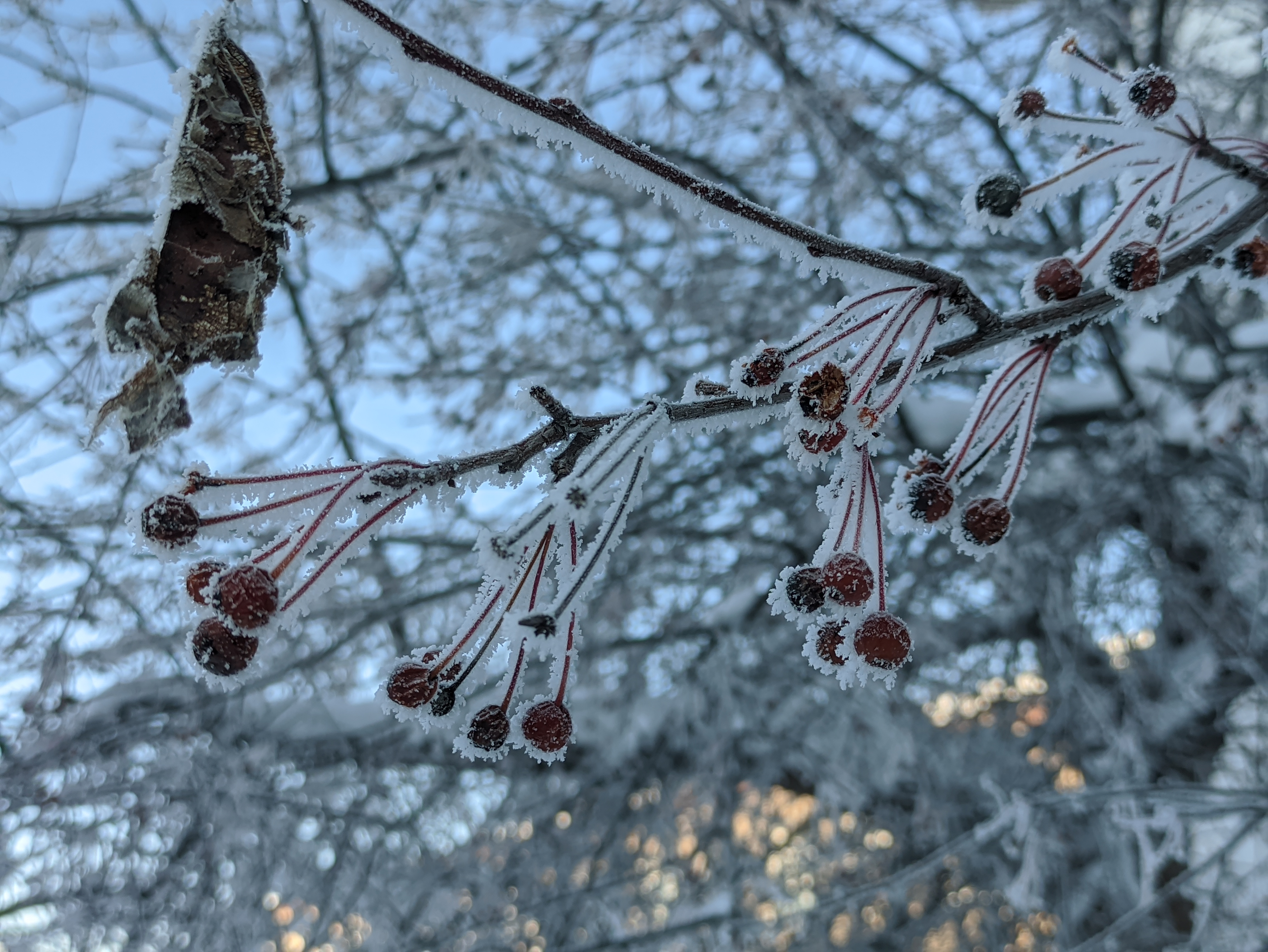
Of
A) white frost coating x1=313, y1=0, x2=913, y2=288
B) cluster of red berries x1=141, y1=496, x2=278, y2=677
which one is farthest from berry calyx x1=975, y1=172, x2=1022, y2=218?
cluster of red berries x1=141, y1=496, x2=278, y2=677

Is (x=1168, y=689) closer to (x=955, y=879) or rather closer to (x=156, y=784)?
(x=955, y=879)

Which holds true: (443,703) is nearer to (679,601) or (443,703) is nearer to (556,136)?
(556,136)

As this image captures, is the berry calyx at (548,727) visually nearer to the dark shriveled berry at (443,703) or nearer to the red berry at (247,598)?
the dark shriveled berry at (443,703)

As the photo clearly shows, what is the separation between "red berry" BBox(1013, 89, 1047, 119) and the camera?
106 centimetres

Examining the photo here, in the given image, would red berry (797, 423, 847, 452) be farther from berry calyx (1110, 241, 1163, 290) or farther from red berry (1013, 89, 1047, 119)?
red berry (1013, 89, 1047, 119)

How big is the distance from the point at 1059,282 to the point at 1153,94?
9.9 inches

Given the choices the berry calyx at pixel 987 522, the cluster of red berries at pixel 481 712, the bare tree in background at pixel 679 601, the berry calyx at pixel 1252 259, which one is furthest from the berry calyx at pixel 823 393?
the bare tree in background at pixel 679 601

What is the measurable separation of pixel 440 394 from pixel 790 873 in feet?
11.8

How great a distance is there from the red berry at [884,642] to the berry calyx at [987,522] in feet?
0.62

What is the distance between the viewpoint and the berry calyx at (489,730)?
0.77 metres

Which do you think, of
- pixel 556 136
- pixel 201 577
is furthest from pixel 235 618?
pixel 556 136

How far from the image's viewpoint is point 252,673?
727 mm

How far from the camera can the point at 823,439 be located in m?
0.79

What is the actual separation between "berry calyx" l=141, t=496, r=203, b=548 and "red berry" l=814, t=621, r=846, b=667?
591 millimetres
